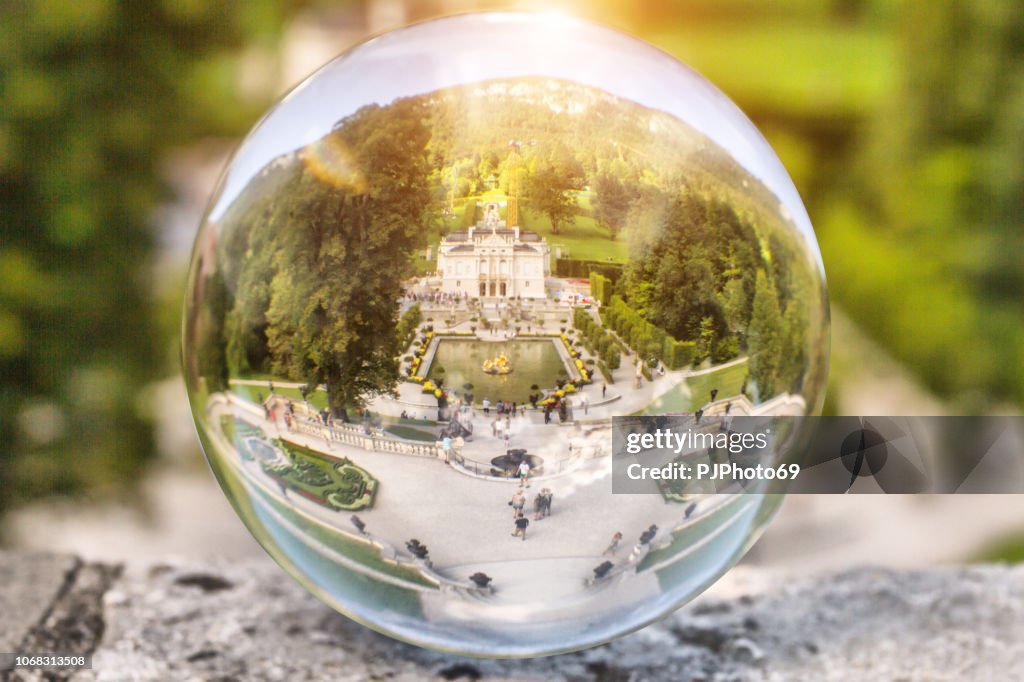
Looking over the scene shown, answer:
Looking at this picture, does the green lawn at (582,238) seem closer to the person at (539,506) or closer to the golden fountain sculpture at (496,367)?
the golden fountain sculpture at (496,367)

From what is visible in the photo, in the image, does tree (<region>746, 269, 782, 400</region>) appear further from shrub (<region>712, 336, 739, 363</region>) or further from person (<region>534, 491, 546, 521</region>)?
person (<region>534, 491, 546, 521</region>)

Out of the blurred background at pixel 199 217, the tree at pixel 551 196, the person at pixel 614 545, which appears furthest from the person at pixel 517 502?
the blurred background at pixel 199 217

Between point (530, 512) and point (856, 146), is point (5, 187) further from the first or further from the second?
point (856, 146)

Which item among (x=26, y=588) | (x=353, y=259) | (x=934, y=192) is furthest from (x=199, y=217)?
(x=934, y=192)

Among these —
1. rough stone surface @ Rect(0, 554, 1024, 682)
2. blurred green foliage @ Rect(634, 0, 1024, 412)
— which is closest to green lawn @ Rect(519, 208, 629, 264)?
rough stone surface @ Rect(0, 554, 1024, 682)

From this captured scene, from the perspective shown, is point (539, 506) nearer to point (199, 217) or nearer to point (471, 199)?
point (471, 199)

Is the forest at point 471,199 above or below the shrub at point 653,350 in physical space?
above

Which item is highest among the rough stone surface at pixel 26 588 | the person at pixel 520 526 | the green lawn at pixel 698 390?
the green lawn at pixel 698 390
